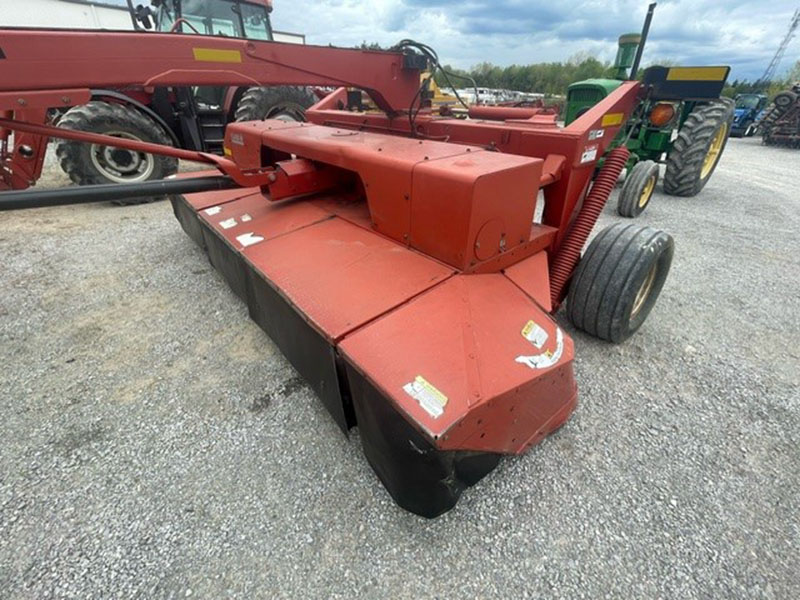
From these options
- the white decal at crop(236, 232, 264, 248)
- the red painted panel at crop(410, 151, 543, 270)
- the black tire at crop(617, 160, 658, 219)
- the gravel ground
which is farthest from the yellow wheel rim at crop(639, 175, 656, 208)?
the white decal at crop(236, 232, 264, 248)

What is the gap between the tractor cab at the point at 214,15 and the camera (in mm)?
4793

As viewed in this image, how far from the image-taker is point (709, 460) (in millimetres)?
1553

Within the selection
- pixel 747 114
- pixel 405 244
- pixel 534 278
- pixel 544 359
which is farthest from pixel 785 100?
pixel 544 359

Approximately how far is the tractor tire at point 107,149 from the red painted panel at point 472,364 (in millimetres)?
3857

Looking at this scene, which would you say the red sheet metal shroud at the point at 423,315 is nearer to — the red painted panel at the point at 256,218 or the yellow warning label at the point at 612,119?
the red painted panel at the point at 256,218

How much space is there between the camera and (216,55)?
1973 mm

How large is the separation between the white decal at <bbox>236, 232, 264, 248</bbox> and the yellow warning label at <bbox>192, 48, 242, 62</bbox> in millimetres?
895

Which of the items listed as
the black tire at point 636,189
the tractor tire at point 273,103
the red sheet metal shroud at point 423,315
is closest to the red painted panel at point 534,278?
the red sheet metal shroud at point 423,315

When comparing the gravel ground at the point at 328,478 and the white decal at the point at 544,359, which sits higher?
the white decal at the point at 544,359

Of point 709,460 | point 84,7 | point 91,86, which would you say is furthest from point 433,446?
point 84,7

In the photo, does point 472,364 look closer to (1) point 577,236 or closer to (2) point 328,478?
(2) point 328,478

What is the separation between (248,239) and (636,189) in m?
4.16

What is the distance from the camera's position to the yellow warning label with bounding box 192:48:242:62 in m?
1.92

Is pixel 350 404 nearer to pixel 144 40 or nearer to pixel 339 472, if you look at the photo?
pixel 339 472
